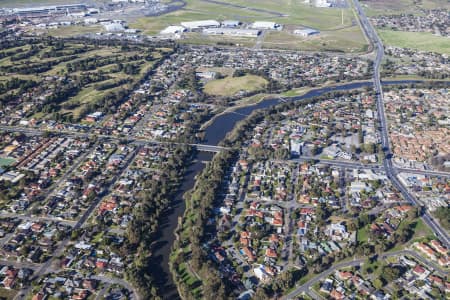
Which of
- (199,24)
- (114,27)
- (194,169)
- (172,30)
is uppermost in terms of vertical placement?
(199,24)

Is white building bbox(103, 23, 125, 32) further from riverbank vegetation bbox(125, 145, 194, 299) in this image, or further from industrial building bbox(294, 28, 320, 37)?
riverbank vegetation bbox(125, 145, 194, 299)

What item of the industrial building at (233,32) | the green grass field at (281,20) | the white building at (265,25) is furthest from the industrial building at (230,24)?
the green grass field at (281,20)

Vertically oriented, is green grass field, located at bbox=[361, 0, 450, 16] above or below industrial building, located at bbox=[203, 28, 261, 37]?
above

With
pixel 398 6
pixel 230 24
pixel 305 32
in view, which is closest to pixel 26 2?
pixel 230 24

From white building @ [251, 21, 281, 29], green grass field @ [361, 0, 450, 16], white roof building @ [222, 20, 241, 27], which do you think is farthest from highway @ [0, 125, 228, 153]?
green grass field @ [361, 0, 450, 16]

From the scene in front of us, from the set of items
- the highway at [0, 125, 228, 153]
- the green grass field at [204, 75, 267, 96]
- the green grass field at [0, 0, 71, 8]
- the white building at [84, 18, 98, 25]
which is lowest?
the highway at [0, 125, 228, 153]

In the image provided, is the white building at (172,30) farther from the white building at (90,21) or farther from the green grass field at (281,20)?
the white building at (90,21)

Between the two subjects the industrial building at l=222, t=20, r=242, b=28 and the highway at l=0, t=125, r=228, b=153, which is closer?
the highway at l=0, t=125, r=228, b=153

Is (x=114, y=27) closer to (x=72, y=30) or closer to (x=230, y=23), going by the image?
(x=72, y=30)
